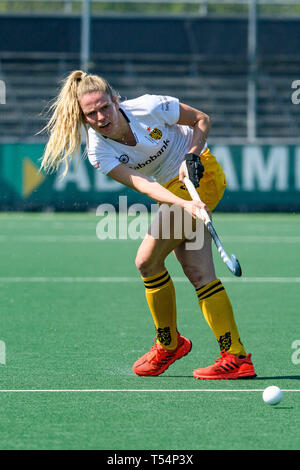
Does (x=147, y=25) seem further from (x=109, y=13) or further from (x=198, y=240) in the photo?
(x=198, y=240)

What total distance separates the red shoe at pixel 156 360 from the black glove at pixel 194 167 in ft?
3.11

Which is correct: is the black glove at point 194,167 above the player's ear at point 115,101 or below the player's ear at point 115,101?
below

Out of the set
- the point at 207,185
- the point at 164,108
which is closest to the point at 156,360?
the point at 207,185

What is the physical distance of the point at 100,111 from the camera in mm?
4504

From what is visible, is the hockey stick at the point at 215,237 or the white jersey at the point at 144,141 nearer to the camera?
the hockey stick at the point at 215,237

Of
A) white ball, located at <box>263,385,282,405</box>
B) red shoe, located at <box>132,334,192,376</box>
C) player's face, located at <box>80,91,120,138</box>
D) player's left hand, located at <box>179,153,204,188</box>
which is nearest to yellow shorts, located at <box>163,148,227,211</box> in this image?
player's left hand, located at <box>179,153,204,188</box>

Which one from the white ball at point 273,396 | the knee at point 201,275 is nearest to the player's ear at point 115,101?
the knee at point 201,275

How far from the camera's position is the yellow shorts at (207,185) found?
4875mm

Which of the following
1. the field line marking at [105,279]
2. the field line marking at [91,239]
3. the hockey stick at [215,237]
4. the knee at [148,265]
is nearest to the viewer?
the hockey stick at [215,237]

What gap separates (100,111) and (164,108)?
424mm

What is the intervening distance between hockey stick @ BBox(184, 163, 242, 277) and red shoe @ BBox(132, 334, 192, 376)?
728mm

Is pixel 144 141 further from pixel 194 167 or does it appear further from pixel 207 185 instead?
pixel 207 185

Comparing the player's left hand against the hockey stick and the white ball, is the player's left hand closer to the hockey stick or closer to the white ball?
the hockey stick

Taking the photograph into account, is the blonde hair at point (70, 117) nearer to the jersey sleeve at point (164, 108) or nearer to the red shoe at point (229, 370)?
the jersey sleeve at point (164, 108)
